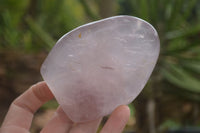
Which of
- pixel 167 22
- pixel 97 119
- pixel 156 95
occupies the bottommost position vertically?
pixel 156 95

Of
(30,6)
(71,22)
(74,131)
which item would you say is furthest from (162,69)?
(30,6)

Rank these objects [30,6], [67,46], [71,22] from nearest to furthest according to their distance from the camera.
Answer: [67,46] < [71,22] < [30,6]

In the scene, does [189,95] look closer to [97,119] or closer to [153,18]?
[153,18]

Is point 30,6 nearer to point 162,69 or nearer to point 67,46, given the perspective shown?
point 162,69

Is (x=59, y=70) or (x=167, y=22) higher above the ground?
(x=59, y=70)

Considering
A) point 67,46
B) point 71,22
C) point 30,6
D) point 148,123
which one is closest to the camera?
point 67,46

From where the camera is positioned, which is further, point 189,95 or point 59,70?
point 189,95

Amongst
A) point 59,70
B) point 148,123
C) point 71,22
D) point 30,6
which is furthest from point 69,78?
point 30,6
